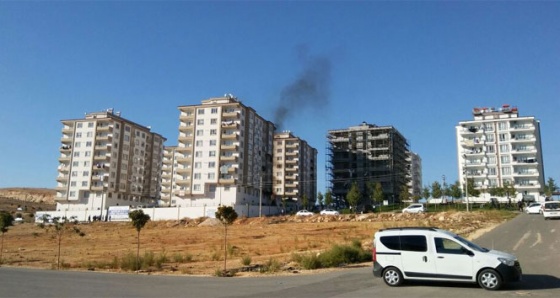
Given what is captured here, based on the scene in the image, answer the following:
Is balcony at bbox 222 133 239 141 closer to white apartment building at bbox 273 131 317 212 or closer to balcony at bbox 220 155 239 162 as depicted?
balcony at bbox 220 155 239 162

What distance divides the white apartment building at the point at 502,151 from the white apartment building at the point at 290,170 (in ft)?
158

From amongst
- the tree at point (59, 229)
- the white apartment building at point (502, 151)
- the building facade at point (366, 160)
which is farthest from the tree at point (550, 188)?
the tree at point (59, 229)

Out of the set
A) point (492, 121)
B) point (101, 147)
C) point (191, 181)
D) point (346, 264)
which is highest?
point (492, 121)

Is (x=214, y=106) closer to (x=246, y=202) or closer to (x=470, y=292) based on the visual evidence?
(x=246, y=202)

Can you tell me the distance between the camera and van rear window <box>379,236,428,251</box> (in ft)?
48.6

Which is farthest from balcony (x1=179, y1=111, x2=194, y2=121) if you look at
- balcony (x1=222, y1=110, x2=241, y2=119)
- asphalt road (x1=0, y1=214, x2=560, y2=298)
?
asphalt road (x1=0, y1=214, x2=560, y2=298)

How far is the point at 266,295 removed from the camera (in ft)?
46.4

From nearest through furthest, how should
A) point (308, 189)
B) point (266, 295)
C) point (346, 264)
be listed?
point (266, 295) < point (346, 264) < point (308, 189)

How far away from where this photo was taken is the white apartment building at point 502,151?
346 feet

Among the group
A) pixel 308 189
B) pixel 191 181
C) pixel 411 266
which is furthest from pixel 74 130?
pixel 411 266

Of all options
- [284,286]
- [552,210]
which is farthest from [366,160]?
[284,286]

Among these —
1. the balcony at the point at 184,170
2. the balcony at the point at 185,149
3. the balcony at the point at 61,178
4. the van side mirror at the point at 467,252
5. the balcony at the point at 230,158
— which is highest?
the balcony at the point at 185,149

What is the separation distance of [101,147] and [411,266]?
11202 centimetres

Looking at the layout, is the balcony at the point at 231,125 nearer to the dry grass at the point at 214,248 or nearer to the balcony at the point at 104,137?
the balcony at the point at 104,137
